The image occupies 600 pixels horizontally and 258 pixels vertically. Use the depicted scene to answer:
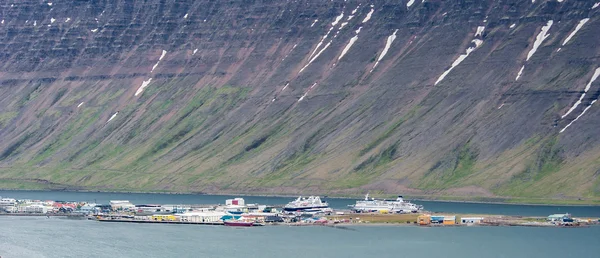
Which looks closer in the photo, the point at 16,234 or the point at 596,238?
the point at 596,238

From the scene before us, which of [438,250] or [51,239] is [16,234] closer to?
[51,239]

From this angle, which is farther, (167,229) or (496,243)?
(167,229)

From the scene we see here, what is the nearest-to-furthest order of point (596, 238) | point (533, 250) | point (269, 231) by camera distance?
point (533, 250)
point (596, 238)
point (269, 231)

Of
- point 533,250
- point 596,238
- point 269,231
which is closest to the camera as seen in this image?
point 533,250

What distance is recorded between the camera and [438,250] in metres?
169

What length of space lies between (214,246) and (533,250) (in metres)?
37.7

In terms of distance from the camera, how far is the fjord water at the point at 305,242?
167 m

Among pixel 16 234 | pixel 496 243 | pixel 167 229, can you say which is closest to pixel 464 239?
pixel 496 243

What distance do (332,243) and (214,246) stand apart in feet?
47.0

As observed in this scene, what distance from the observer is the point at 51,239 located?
7323 inches

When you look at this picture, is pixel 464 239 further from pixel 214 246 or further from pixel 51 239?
pixel 51 239

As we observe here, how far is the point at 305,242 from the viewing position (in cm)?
17800

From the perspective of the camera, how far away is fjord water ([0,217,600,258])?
167250 millimetres

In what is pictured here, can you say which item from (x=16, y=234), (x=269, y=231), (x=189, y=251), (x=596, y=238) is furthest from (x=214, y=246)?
(x=596, y=238)
